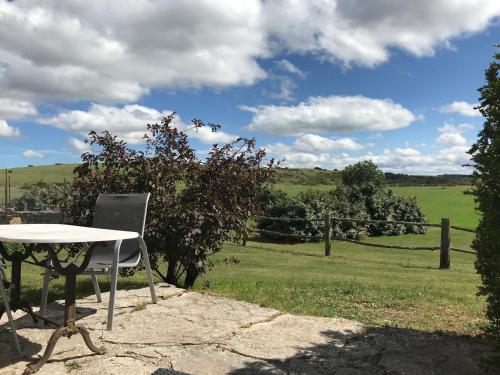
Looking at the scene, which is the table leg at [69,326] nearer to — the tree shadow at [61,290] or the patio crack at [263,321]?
the patio crack at [263,321]

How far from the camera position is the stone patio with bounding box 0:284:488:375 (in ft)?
10.7

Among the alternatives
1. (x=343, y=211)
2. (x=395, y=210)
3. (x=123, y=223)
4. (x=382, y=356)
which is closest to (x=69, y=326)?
(x=123, y=223)

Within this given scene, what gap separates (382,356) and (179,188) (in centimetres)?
350

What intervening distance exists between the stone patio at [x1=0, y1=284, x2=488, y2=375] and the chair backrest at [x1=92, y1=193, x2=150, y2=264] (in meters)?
0.56

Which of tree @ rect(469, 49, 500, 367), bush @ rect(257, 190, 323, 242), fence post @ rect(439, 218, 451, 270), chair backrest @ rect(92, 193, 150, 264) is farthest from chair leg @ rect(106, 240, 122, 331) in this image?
bush @ rect(257, 190, 323, 242)

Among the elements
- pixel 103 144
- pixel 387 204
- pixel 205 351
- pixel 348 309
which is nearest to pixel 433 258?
pixel 387 204

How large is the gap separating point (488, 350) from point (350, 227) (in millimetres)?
17091

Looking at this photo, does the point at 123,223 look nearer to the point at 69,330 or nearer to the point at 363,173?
the point at 69,330

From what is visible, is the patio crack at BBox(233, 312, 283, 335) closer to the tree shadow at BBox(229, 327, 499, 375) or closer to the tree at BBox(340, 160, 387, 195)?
the tree shadow at BBox(229, 327, 499, 375)

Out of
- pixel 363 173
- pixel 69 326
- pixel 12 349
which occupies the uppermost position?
pixel 363 173

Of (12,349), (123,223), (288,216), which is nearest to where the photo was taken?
(12,349)

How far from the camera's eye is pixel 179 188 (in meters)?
6.22

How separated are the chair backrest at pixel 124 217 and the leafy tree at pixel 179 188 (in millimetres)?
620

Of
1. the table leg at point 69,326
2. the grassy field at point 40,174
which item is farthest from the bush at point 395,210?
the grassy field at point 40,174
